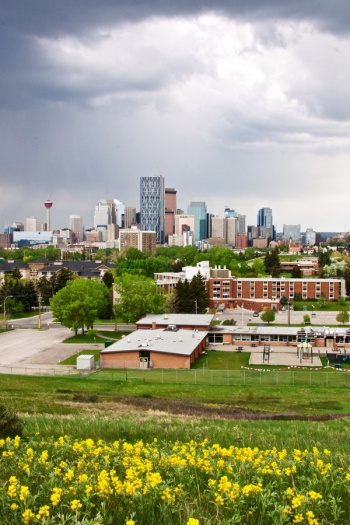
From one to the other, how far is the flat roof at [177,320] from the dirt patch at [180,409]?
2284 cm

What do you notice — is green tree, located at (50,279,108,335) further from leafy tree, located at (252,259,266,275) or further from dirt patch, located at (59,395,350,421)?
leafy tree, located at (252,259,266,275)

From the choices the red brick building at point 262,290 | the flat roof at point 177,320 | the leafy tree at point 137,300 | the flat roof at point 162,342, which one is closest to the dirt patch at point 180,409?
the flat roof at point 162,342

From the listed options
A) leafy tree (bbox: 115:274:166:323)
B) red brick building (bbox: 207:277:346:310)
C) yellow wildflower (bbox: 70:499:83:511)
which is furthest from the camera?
red brick building (bbox: 207:277:346:310)

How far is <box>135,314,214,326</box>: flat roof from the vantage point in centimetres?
4591

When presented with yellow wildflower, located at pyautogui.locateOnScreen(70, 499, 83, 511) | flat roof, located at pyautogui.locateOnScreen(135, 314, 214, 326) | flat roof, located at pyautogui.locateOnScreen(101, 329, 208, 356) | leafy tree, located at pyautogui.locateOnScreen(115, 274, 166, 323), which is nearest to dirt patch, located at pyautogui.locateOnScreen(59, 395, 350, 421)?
yellow wildflower, located at pyautogui.locateOnScreen(70, 499, 83, 511)

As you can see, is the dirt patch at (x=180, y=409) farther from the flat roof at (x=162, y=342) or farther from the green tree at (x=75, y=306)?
the green tree at (x=75, y=306)

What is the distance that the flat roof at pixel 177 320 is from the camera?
45906mm

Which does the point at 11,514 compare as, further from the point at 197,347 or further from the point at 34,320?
the point at 34,320

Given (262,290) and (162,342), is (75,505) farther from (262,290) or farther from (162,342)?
(262,290)

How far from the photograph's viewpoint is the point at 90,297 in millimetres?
47906

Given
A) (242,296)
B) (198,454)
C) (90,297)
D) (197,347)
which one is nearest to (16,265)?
(242,296)

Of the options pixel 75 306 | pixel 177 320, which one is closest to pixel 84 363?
pixel 75 306

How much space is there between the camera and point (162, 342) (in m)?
38.3

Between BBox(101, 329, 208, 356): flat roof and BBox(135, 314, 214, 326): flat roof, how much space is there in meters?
2.42
